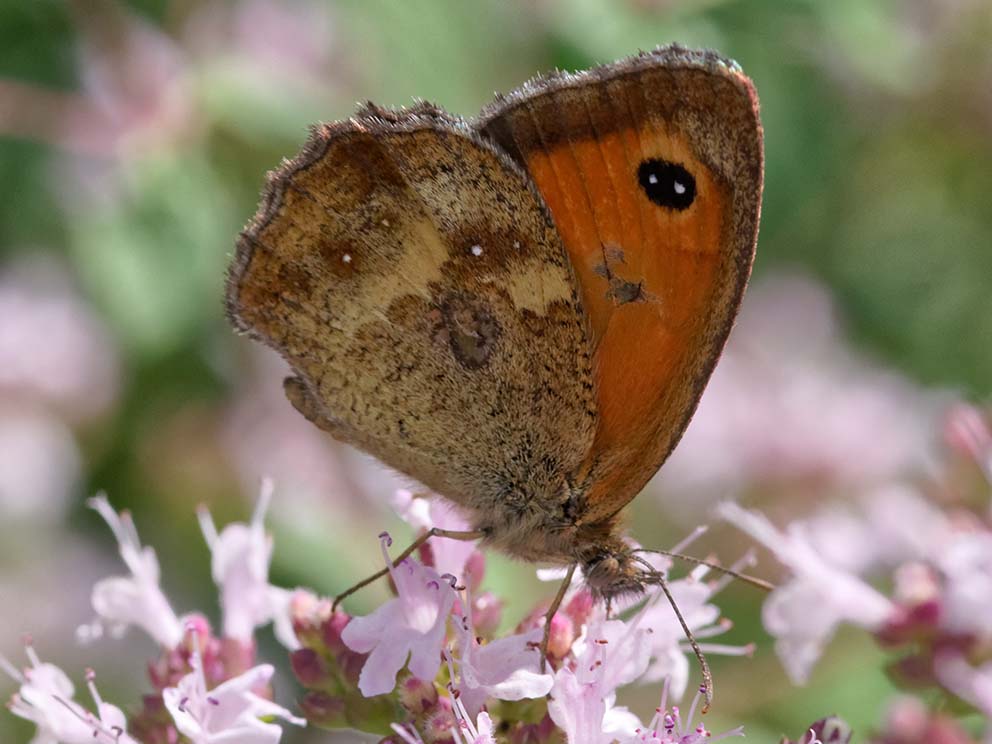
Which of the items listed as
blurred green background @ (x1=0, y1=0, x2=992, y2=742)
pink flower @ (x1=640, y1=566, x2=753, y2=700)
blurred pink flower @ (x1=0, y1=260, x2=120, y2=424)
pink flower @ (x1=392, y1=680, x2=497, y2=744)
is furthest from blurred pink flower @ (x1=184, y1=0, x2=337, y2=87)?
pink flower @ (x1=392, y1=680, x2=497, y2=744)

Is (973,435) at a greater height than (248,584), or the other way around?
(973,435)

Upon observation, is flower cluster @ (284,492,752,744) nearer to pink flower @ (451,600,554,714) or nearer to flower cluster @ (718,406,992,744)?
pink flower @ (451,600,554,714)

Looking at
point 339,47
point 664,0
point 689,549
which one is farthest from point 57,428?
point 664,0

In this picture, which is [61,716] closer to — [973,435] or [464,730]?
[464,730]

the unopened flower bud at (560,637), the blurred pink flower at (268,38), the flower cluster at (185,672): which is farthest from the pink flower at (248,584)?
the blurred pink flower at (268,38)

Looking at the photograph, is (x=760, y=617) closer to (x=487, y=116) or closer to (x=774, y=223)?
(x=774, y=223)

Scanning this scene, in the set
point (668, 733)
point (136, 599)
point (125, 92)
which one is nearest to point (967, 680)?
point (668, 733)
